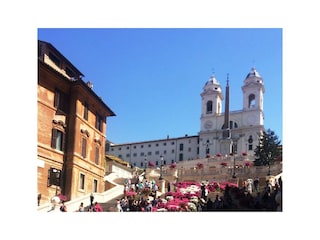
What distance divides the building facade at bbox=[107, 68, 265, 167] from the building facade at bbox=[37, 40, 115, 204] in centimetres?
4304

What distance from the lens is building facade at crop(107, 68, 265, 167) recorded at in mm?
74250

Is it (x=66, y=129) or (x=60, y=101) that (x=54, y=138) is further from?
(x=60, y=101)

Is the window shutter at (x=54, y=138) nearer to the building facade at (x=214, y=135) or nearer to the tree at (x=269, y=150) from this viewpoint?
the tree at (x=269, y=150)

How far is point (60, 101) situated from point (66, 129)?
1504mm

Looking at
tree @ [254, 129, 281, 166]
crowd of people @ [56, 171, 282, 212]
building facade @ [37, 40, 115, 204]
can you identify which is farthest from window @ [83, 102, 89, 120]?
tree @ [254, 129, 281, 166]

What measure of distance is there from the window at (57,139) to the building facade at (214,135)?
44844mm

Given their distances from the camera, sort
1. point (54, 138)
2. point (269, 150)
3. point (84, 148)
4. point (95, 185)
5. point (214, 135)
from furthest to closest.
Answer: point (214, 135) → point (269, 150) → point (95, 185) → point (84, 148) → point (54, 138)

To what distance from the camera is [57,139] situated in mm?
23422

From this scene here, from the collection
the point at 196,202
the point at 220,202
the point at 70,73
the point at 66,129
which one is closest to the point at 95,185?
the point at 66,129

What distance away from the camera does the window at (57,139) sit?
23.0 m

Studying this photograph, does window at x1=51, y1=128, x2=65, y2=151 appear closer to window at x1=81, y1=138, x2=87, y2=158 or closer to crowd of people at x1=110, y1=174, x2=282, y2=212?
window at x1=81, y1=138, x2=87, y2=158
